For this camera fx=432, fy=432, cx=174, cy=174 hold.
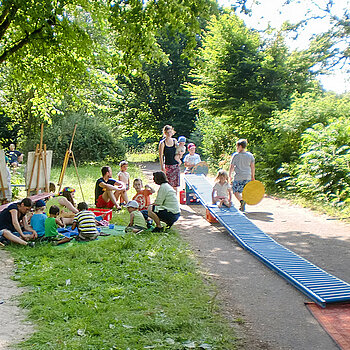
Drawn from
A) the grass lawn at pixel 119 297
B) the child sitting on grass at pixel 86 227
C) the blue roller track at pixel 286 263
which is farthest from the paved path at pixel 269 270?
the child sitting on grass at pixel 86 227

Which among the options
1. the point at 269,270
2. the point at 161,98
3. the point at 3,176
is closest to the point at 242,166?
the point at 269,270

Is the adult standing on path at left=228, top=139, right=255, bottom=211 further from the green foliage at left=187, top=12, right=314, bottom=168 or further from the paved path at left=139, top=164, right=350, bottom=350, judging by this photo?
the green foliage at left=187, top=12, right=314, bottom=168

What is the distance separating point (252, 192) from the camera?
1058 centimetres

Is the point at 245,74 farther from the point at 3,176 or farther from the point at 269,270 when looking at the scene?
the point at 269,270

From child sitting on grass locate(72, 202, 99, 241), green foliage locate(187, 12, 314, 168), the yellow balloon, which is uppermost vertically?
green foliage locate(187, 12, 314, 168)

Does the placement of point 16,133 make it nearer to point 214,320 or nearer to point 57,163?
point 57,163

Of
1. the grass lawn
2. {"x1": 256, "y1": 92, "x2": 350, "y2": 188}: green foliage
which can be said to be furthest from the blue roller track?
{"x1": 256, "y1": 92, "x2": 350, "y2": 188}: green foliage

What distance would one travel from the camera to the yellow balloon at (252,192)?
10.5 meters

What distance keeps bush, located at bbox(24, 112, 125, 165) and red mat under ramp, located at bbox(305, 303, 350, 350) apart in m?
21.4

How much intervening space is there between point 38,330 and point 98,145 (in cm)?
2286

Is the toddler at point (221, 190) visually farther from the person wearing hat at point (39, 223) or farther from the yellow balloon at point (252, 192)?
the person wearing hat at point (39, 223)

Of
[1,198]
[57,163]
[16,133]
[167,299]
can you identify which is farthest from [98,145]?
[167,299]

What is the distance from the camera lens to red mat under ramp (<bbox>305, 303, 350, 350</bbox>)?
4199 millimetres

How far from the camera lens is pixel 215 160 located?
888 inches
